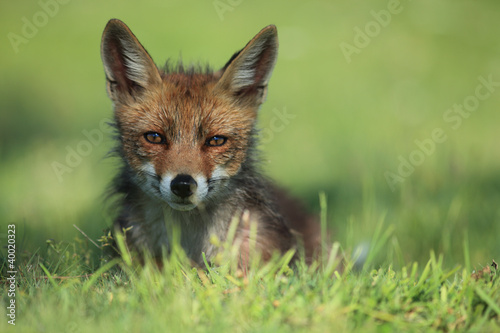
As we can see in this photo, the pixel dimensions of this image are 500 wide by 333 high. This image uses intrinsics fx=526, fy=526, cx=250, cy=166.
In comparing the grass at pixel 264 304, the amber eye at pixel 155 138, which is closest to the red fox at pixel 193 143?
the amber eye at pixel 155 138

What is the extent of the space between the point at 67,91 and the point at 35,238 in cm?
686

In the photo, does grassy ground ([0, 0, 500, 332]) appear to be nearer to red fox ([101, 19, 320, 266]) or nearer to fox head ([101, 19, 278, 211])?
red fox ([101, 19, 320, 266])

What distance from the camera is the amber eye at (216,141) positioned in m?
3.93

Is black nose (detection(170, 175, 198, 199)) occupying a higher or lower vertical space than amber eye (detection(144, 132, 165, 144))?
lower

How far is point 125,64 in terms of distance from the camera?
423 cm

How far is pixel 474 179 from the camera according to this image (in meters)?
6.30

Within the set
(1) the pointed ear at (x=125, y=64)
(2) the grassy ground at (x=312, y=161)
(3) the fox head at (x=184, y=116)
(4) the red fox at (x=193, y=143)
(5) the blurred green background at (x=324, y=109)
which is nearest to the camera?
(2) the grassy ground at (x=312, y=161)

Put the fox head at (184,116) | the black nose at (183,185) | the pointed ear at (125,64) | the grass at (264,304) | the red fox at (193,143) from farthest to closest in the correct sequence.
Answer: the pointed ear at (125,64)
the red fox at (193,143)
the fox head at (184,116)
the black nose at (183,185)
the grass at (264,304)

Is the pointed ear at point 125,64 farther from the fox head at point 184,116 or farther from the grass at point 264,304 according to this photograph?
the grass at point 264,304

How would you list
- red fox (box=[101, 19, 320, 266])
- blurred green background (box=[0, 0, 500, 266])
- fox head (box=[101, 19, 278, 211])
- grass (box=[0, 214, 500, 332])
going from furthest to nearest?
blurred green background (box=[0, 0, 500, 266]) → red fox (box=[101, 19, 320, 266]) → fox head (box=[101, 19, 278, 211]) → grass (box=[0, 214, 500, 332])

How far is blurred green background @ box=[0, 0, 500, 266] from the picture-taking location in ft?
18.4

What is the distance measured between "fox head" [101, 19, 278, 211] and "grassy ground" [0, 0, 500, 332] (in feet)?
2.04

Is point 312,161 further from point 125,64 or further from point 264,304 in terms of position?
point 264,304

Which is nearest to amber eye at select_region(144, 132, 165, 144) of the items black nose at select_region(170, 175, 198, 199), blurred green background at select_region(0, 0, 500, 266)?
black nose at select_region(170, 175, 198, 199)
